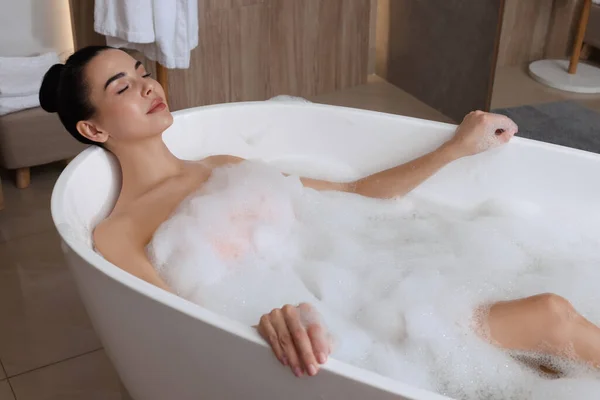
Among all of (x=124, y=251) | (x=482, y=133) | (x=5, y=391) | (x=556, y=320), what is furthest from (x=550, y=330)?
(x=5, y=391)

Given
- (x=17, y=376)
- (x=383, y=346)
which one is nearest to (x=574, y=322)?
(x=383, y=346)

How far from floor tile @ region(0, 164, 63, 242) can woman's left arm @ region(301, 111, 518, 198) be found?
1110mm

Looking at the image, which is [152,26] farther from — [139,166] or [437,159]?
[437,159]

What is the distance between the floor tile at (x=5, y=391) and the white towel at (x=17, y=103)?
1077 mm

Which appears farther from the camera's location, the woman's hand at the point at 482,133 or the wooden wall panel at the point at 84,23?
the wooden wall panel at the point at 84,23

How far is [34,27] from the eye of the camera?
111 inches

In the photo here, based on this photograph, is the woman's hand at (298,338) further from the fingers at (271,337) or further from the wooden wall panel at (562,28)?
the wooden wall panel at (562,28)

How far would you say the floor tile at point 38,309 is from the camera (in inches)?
72.0

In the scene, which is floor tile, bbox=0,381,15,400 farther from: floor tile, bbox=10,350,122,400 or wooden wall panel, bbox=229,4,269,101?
wooden wall panel, bbox=229,4,269,101

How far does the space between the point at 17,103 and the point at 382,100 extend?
1749mm

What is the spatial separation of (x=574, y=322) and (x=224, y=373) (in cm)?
63

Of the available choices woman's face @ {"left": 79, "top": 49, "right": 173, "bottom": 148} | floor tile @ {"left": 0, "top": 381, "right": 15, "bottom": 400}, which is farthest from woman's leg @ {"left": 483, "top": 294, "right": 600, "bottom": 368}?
floor tile @ {"left": 0, "top": 381, "right": 15, "bottom": 400}

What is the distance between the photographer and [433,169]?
5.84ft

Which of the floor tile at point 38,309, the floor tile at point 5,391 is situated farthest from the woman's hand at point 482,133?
the floor tile at point 5,391
